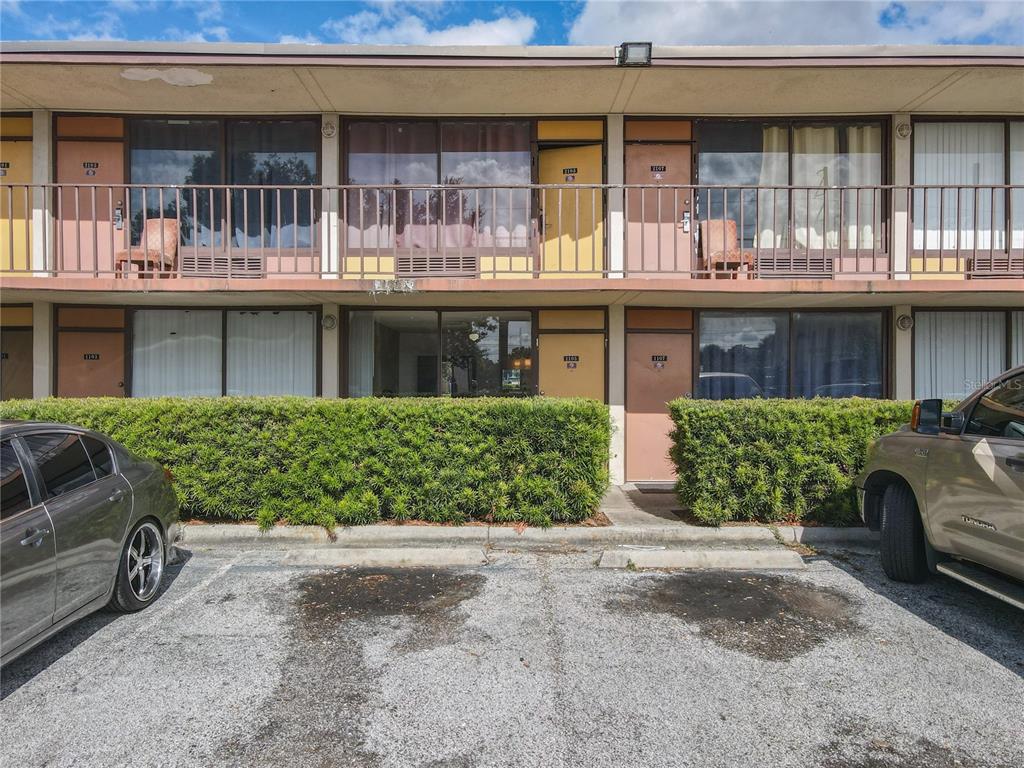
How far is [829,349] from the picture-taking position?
8984mm

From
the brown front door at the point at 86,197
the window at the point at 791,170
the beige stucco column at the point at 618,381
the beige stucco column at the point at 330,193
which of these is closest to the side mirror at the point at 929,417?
the beige stucco column at the point at 618,381

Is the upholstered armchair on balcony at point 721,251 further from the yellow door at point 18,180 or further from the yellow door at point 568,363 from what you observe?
the yellow door at point 18,180

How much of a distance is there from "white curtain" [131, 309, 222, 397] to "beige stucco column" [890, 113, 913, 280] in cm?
1012

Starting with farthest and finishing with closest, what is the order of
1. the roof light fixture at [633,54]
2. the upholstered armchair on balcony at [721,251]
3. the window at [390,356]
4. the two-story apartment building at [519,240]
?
the window at [390,356] < the two-story apartment building at [519,240] < the upholstered armchair on balcony at [721,251] < the roof light fixture at [633,54]

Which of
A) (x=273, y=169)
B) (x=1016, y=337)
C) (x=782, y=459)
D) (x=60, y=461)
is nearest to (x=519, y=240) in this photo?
(x=273, y=169)

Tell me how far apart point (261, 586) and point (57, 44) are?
7043 millimetres

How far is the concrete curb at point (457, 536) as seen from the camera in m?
5.98

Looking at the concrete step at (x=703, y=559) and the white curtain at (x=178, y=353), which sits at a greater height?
the white curtain at (x=178, y=353)

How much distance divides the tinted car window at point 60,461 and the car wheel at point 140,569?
1.81 feet

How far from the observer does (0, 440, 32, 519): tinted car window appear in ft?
10.7

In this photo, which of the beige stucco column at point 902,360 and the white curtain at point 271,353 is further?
the white curtain at point 271,353

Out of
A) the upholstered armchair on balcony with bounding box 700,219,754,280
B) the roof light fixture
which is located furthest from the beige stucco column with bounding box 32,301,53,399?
the upholstered armchair on balcony with bounding box 700,219,754,280

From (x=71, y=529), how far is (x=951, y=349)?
10739 mm

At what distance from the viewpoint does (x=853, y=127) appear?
8.82m
